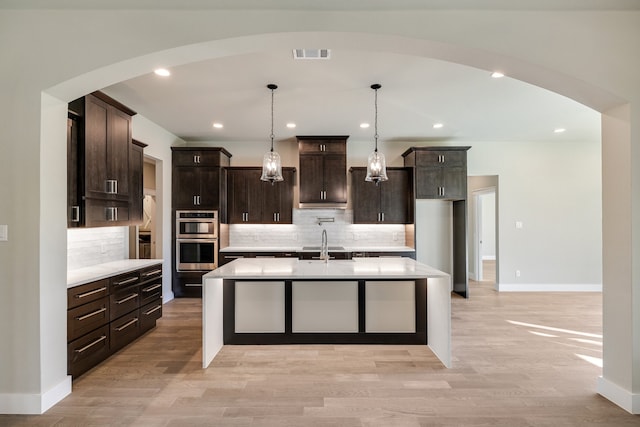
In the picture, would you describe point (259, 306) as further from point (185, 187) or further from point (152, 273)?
point (185, 187)

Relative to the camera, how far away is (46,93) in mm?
2277

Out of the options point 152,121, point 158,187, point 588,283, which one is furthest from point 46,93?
point 588,283

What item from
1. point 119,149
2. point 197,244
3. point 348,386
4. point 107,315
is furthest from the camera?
point 197,244

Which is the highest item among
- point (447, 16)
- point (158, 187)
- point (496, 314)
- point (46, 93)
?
point (447, 16)

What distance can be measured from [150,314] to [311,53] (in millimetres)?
3462

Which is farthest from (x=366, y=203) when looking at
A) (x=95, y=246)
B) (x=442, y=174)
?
(x=95, y=246)

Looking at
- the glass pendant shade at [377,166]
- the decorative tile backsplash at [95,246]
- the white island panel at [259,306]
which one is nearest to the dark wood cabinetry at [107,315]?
the decorative tile backsplash at [95,246]

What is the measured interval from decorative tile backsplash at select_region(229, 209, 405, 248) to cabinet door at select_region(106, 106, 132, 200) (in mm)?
2702

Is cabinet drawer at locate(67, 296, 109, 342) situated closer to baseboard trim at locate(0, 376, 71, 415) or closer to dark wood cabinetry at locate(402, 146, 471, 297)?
baseboard trim at locate(0, 376, 71, 415)

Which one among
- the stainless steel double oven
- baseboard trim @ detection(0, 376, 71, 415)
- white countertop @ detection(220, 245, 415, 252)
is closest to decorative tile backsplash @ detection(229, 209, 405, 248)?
white countertop @ detection(220, 245, 415, 252)

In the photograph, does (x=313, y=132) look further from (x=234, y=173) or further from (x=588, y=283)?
(x=588, y=283)

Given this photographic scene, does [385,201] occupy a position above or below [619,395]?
above

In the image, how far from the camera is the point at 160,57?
7.48 ft

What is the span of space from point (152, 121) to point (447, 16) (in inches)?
175
